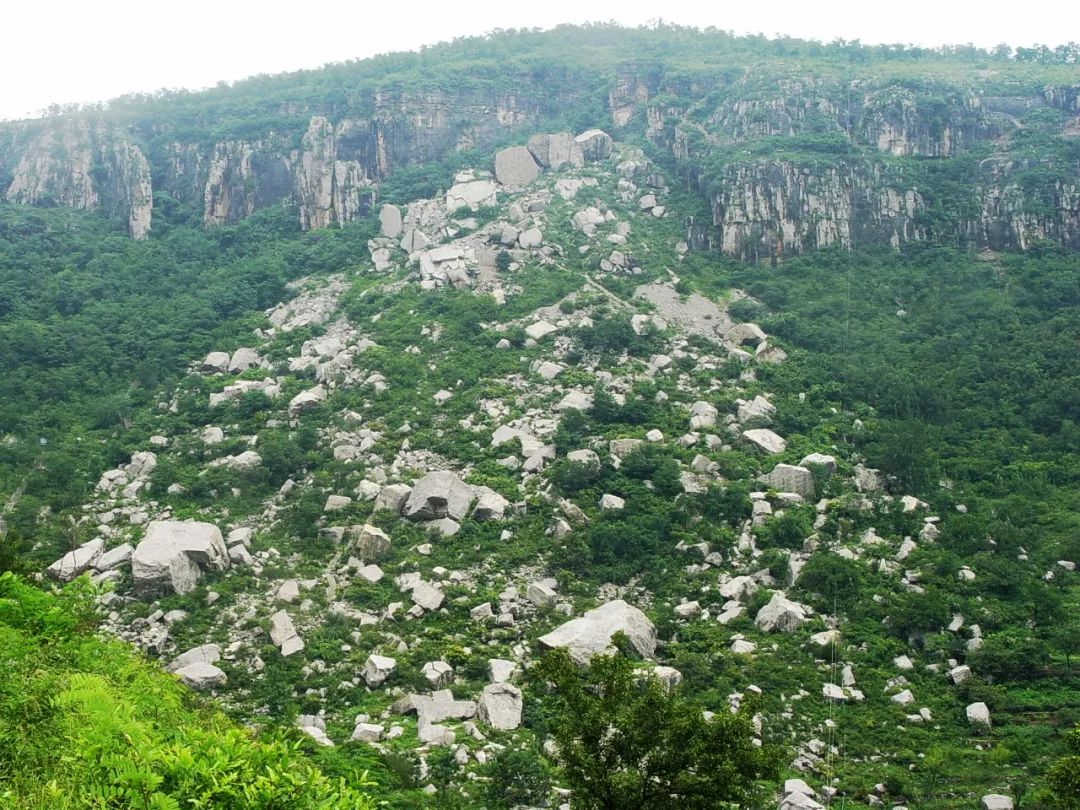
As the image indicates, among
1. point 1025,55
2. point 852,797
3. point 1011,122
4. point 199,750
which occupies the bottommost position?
point 852,797

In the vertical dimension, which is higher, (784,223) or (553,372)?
(784,223)

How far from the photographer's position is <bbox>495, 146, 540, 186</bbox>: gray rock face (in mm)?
57031

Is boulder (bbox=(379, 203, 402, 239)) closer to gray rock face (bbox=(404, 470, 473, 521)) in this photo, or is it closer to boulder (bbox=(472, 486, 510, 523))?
gray rock face (bbox=(404, 470, 473, 521))

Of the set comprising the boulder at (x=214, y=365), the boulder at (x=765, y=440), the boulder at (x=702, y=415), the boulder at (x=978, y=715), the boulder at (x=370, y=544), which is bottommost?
the boulder at (x=978, y=715)

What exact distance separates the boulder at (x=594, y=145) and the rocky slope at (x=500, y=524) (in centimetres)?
1462

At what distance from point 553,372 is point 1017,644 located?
68.1ft

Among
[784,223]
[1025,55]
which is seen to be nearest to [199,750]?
[784,223]

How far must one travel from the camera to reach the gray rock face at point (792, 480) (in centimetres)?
3017

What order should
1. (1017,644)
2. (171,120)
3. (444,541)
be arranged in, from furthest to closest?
1. (171,120)
2. (444,541)
3. (1017,644)

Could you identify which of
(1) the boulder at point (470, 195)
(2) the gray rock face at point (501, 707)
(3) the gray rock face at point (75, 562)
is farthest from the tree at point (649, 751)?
(1) the boulder at point (470, 195)

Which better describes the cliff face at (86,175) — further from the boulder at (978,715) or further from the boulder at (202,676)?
the boulder at (978,715)

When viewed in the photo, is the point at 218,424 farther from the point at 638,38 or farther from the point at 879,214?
the point at 638,38

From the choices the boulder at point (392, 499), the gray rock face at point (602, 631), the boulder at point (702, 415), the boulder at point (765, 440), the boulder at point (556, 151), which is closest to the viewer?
the gray rock face at point (602, 631)

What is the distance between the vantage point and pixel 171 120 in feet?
216
